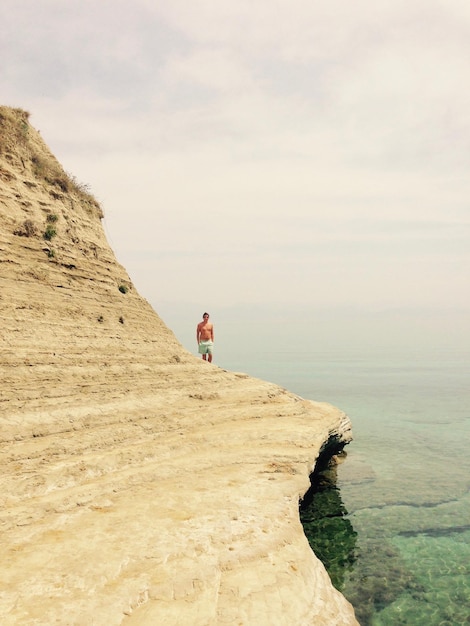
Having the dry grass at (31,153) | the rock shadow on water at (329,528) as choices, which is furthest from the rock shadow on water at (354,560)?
the dry grass at (31,153)

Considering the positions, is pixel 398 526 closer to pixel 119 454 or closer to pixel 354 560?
pixel 354 560

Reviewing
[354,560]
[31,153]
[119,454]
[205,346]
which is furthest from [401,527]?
[31,153]

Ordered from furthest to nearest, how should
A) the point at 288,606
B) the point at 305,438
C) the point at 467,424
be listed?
the point at 467,424 → the point at 305,438 → the point at 288,606

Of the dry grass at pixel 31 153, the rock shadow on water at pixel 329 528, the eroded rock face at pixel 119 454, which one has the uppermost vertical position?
the dry grass at pixel 31 153

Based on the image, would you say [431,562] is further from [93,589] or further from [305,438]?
[93,589]

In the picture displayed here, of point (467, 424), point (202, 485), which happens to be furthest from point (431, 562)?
point (467, 424)

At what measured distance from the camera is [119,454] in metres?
11.2

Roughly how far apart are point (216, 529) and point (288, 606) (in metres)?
2.06

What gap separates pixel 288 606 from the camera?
24.4ft

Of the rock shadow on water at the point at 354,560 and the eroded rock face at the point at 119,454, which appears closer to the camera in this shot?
the eroded rock face at the point at 119,454

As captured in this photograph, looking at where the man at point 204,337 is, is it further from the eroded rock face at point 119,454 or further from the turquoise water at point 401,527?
the turquoise water at point 401,527

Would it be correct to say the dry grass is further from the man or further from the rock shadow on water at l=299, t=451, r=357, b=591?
the rock shadow on water at l=299, t=451, r=357, b=591

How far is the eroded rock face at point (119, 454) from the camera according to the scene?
7180mm

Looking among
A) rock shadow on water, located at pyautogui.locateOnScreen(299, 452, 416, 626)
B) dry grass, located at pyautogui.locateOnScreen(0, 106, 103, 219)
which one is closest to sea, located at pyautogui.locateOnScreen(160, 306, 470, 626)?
rock shadow on water, located at pyautogui.locateOnScreen(299, 452, 416, 626)
